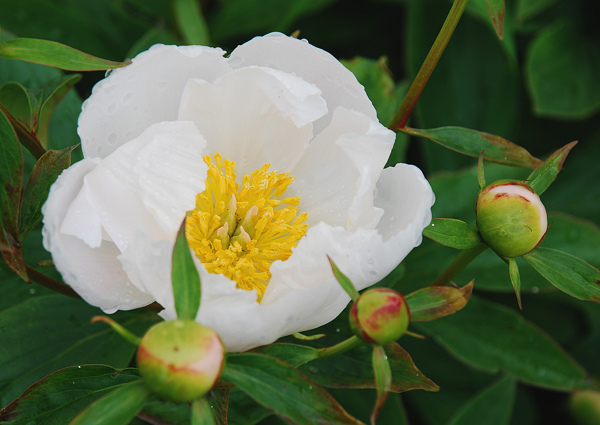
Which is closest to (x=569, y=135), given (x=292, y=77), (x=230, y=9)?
(x=230, y=9)

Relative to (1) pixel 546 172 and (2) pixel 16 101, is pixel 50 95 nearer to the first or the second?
(2) pixel 16 101

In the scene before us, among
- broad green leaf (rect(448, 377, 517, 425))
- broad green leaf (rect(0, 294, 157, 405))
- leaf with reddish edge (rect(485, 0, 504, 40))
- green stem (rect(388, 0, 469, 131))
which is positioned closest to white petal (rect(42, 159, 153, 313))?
broad green leaf (rect(0, 294, 157, 405))

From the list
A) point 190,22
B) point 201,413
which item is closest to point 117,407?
point 201,413

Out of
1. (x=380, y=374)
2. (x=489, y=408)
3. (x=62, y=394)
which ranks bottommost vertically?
(x=489, y=408)

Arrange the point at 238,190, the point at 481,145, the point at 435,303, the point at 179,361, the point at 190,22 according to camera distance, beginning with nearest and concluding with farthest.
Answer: the point at 179,361
the point at 435,303
the point at 481,145
the point at 238,190
the point at 190,22

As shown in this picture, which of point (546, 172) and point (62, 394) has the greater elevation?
point (546, 172)

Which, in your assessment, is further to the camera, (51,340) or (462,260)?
(51,340)
